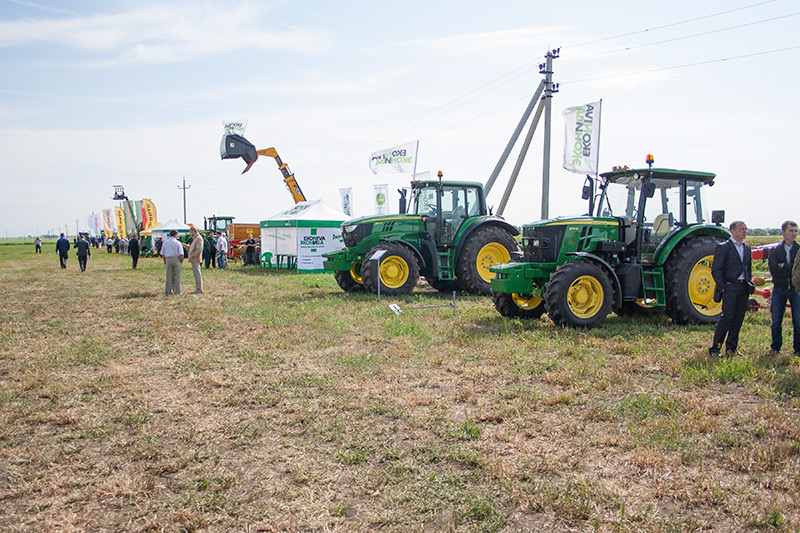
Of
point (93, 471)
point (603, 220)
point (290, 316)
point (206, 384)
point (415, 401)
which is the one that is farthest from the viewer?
point (290, 316)

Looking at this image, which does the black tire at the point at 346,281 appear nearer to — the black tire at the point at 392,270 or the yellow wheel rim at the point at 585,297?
the black tire at the point at 392,270

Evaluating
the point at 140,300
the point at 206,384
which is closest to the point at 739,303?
the point at 206,384

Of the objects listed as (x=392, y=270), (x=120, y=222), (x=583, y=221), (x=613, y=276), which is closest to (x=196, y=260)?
(x=392, y=270)

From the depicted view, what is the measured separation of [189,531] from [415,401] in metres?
2.32

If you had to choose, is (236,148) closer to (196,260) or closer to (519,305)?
(196,260)

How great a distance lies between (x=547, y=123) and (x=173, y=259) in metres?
11.6

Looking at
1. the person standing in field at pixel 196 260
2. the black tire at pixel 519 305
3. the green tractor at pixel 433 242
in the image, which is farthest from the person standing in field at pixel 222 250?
the black tire at pixel 519 305

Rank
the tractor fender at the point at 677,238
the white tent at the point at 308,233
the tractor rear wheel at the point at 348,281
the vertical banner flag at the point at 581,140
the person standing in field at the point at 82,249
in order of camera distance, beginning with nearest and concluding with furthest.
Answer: the tractor fender at the point at 677,238 → the tractor rear wheel at the point at 348,281 → the vertical banner flag at the point at 581,140 → the white tent at the point at 308,233 → the person standing in field at the point at 82,249

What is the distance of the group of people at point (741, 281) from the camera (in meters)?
6.39

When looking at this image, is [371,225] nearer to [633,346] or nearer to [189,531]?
[633,346]

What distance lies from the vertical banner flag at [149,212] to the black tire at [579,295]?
40.5m

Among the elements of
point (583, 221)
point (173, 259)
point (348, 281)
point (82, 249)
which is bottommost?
point (348, 281)

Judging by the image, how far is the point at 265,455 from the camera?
3.98 m

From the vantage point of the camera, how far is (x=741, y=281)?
6395mm
